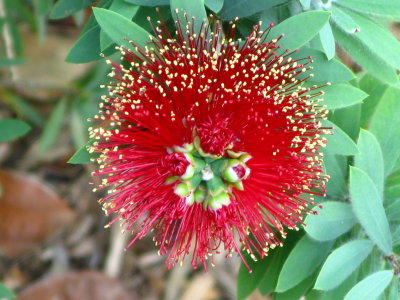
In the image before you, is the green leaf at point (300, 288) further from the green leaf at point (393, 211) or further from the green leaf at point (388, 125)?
the green leaf at point (388, 125)

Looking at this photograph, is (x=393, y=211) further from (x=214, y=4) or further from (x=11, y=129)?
(x=11, y=129)

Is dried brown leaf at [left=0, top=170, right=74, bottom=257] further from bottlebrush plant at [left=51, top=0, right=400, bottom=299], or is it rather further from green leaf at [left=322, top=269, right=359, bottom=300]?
green leaf at [left=322, top=269, right=359, bottom=300]

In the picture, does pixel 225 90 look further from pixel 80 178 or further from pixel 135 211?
pixel 80 178

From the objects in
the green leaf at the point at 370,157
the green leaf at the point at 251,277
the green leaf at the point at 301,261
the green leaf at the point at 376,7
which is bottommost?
the green leaf at the point at 251,277

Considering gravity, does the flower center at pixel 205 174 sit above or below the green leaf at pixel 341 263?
above

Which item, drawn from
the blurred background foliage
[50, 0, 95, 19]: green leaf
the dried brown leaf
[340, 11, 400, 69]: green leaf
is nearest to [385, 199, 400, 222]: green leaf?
the blurred background foliage

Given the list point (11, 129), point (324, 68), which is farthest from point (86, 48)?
point (324, 68)

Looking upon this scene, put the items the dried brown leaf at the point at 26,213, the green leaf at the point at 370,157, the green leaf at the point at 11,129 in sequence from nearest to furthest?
the green leaf at the point at 370,157 < the green leaf at the point at 11,129 < the dried brown leaf at the point at 26,213

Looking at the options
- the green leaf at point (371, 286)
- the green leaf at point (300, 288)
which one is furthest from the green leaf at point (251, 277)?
the green leaf at point (371, 286)
